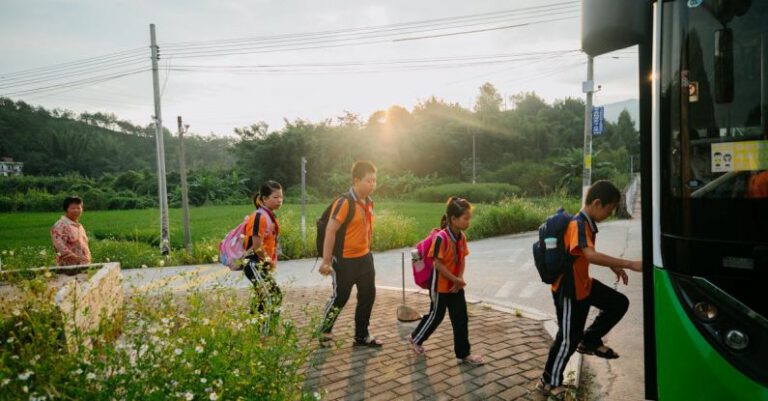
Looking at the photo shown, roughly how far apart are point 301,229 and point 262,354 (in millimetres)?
10224

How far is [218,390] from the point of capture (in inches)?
92.5

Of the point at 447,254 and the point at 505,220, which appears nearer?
the point at 447,254

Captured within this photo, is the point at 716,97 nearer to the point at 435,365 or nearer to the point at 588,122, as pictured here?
the point at 435,365

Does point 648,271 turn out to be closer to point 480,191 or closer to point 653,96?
point 653,96

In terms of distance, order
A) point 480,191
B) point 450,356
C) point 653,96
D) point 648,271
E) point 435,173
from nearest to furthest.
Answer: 1. point 653,96
2. point 648,271
3. point 450,356
4. point 480,191
5. point 435,173

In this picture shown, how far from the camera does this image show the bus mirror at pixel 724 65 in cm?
230

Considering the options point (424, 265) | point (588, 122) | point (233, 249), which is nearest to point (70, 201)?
point (233, 249)

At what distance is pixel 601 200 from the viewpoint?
11.1 feet

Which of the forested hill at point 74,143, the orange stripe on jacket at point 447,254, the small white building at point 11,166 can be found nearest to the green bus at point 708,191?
the orange stripe on jacket at point 447,254

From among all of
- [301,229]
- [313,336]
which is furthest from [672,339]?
[301,229]

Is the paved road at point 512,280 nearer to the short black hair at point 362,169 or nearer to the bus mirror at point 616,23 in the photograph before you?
the short black hair at point 362,169

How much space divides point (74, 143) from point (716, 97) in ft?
256

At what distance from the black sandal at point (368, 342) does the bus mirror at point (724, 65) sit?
3684 millimetres

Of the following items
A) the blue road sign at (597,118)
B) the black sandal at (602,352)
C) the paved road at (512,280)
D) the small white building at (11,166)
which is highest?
the small white building at (11,166)
